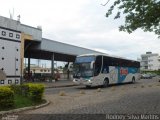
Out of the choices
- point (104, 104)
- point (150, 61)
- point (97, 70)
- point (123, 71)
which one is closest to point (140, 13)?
point (104, 104)

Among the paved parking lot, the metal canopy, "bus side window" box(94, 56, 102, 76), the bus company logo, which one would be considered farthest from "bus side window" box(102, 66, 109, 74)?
the paved parking lot

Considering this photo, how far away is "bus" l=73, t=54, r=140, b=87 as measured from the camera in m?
32.1

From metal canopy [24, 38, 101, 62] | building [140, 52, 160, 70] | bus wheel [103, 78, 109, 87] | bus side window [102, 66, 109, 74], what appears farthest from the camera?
building [140, 52, 160, 70]

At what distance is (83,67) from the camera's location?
32.6 meters

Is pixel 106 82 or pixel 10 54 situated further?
pixel 10 54

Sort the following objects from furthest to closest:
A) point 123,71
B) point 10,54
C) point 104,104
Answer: point 123,71 → point 10,54 → point 104,104

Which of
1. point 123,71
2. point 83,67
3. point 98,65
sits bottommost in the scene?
point 123,71

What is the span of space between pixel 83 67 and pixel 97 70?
1360 mm

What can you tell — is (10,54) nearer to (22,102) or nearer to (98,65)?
(98,65)

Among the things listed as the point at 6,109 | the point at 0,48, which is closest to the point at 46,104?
the point at 6,109

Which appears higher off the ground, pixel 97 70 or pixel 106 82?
pixel 97 70

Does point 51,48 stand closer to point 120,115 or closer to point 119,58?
point 119,58

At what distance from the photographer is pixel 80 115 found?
12828mm

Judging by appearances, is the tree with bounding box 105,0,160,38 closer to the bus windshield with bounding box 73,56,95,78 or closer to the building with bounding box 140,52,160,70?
the bus windshield with bounding box 73,56,95,78
